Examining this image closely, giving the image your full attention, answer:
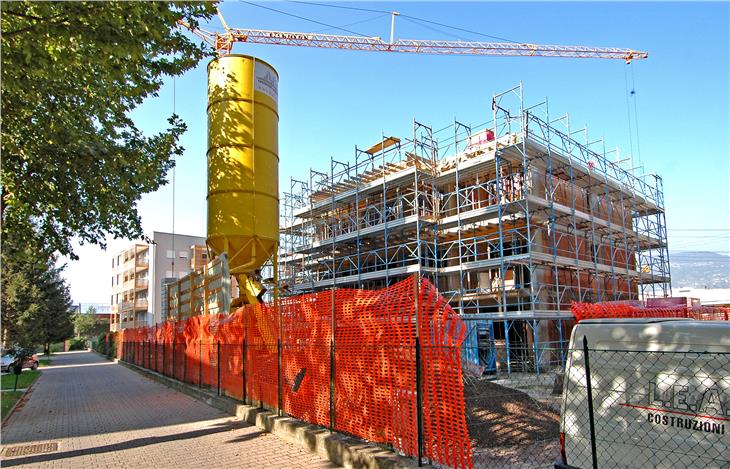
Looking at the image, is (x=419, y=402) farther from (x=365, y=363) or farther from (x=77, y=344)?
(x=77, y=344)

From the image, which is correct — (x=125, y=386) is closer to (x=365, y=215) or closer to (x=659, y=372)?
(x=365, y=215)

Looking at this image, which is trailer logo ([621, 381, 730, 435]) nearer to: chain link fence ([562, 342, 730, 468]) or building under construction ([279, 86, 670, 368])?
chain link fence ([562, 342, 730, 468])

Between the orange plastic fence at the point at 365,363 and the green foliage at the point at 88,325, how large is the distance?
88.3 meters

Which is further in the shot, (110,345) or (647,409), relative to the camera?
(110,345)

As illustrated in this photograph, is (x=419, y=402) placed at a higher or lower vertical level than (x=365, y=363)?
lower

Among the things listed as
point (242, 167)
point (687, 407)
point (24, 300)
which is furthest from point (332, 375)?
point (24, 300)

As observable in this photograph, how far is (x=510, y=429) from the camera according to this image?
7777 mm

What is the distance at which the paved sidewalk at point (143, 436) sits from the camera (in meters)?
7.09

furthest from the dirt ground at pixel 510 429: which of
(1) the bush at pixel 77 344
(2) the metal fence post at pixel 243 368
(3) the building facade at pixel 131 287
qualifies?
(1) the bush at pixel 77 344

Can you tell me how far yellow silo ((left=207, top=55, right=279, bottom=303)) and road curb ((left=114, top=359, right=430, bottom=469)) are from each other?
216 inches

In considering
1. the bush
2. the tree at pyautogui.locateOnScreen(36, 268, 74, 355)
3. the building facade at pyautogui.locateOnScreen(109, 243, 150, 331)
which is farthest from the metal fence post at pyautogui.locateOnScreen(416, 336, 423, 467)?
the bush

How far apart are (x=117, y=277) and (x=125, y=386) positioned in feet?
244

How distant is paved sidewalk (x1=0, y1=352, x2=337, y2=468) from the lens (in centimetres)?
709

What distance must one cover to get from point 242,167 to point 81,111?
16.2 feet
